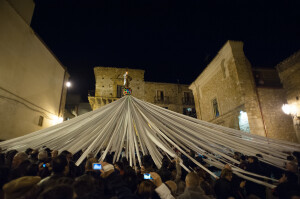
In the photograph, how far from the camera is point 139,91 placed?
19531 mm

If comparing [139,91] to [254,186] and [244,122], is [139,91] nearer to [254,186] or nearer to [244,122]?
[244,122]

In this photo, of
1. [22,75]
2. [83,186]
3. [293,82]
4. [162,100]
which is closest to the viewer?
[83,186]

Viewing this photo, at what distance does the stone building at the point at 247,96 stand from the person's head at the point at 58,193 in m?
8.28

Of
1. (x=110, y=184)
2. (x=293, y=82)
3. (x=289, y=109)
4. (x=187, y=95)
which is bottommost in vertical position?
(x=110, y=184)

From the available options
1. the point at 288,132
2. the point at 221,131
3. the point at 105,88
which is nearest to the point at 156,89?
the point at 105,88

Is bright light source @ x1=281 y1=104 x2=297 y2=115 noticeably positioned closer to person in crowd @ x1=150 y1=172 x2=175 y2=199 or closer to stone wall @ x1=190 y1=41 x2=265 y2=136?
stone wall @ x1=190 y1=41 x2=265 y2=136

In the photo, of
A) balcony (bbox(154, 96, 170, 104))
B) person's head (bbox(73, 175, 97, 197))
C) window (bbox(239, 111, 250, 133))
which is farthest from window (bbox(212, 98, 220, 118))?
person's head (bbox(73, 175, 97, 197))

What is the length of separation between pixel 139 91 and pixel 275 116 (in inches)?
543

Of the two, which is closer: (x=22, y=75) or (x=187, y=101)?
(x=22, y=75)

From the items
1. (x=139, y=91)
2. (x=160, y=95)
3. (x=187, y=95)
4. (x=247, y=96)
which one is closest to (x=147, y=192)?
(x=247, y=96)

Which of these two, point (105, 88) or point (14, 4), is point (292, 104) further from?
point (105, 88)

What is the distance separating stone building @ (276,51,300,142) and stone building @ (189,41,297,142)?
33.1 inches

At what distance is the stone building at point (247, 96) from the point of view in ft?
25.9

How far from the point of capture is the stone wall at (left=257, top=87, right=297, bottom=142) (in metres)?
7.91
